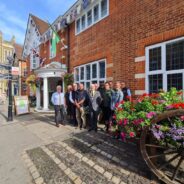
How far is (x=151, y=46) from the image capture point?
18.4 feet

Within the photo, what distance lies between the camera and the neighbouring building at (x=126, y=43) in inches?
199

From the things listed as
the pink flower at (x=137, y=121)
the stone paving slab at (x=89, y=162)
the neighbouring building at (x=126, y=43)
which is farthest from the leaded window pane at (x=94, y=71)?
the pink flower at (x=137, y=121)

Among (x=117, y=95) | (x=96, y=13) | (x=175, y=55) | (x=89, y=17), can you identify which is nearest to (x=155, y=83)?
(x=175, y=55)

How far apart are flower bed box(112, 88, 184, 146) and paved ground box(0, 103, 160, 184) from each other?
797mm

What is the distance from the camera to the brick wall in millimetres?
5043

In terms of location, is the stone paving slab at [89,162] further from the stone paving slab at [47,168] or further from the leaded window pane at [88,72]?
the leaded window pane at [88,72]

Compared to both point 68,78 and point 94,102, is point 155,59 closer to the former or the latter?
point 94,102

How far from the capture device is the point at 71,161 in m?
3.52

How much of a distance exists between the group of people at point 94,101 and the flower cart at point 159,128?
1942mm

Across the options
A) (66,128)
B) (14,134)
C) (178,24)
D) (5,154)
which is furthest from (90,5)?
(5,154)

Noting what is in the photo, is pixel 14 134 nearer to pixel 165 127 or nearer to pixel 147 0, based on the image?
pixel 165 127

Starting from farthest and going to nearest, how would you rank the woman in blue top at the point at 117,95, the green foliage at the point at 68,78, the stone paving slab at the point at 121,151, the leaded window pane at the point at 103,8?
the green foliage at the point at 68,78, the leaded window pane at the point at 103,8, the woman in blue top at the point at 117,95, the stone paving slab at the point at 121,151

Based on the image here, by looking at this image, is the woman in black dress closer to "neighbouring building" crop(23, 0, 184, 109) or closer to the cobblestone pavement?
the cobblestone pavement

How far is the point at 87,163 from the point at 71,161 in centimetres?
38
